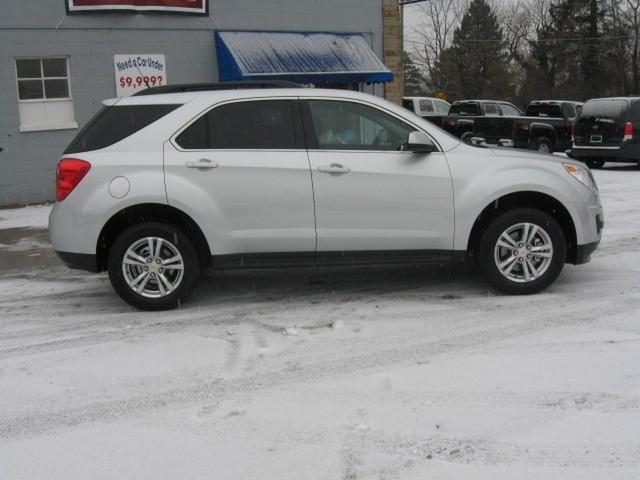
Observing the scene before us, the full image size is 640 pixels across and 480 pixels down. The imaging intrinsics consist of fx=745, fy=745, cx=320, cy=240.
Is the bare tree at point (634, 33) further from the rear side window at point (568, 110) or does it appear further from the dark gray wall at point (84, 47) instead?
the dark gray wall at point (84, 47)

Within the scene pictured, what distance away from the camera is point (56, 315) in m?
6.25

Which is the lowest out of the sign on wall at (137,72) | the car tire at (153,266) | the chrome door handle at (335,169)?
the car tire at (153,266)

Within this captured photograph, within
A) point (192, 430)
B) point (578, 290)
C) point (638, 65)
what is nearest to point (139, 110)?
point (192, 430)

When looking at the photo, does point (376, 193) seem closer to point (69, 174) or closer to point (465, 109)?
point (69, 174)

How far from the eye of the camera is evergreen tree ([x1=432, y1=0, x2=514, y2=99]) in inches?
2280

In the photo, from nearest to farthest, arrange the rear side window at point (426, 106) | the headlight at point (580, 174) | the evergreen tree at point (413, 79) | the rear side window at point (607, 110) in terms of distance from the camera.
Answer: the headlight at point (580, 174), the rear side window at point (607, 110), the rear side window at point (426, 106), the evergreen tree at point (413, 79)

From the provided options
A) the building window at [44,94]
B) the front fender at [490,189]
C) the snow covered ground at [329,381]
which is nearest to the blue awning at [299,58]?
the building window at [44,94]

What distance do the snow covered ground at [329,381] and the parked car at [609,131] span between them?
10.9m

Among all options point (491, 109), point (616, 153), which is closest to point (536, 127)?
point (491, 109)

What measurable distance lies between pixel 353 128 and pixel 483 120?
18.4m

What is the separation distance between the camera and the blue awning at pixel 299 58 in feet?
47.2

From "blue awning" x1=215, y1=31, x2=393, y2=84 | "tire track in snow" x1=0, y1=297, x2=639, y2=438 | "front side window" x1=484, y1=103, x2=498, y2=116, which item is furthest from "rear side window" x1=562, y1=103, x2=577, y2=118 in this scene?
"tire track in snow" x1=0, y1=297, x2=639, y2=438

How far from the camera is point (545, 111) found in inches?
879

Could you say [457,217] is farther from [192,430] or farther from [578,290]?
[192,430]
